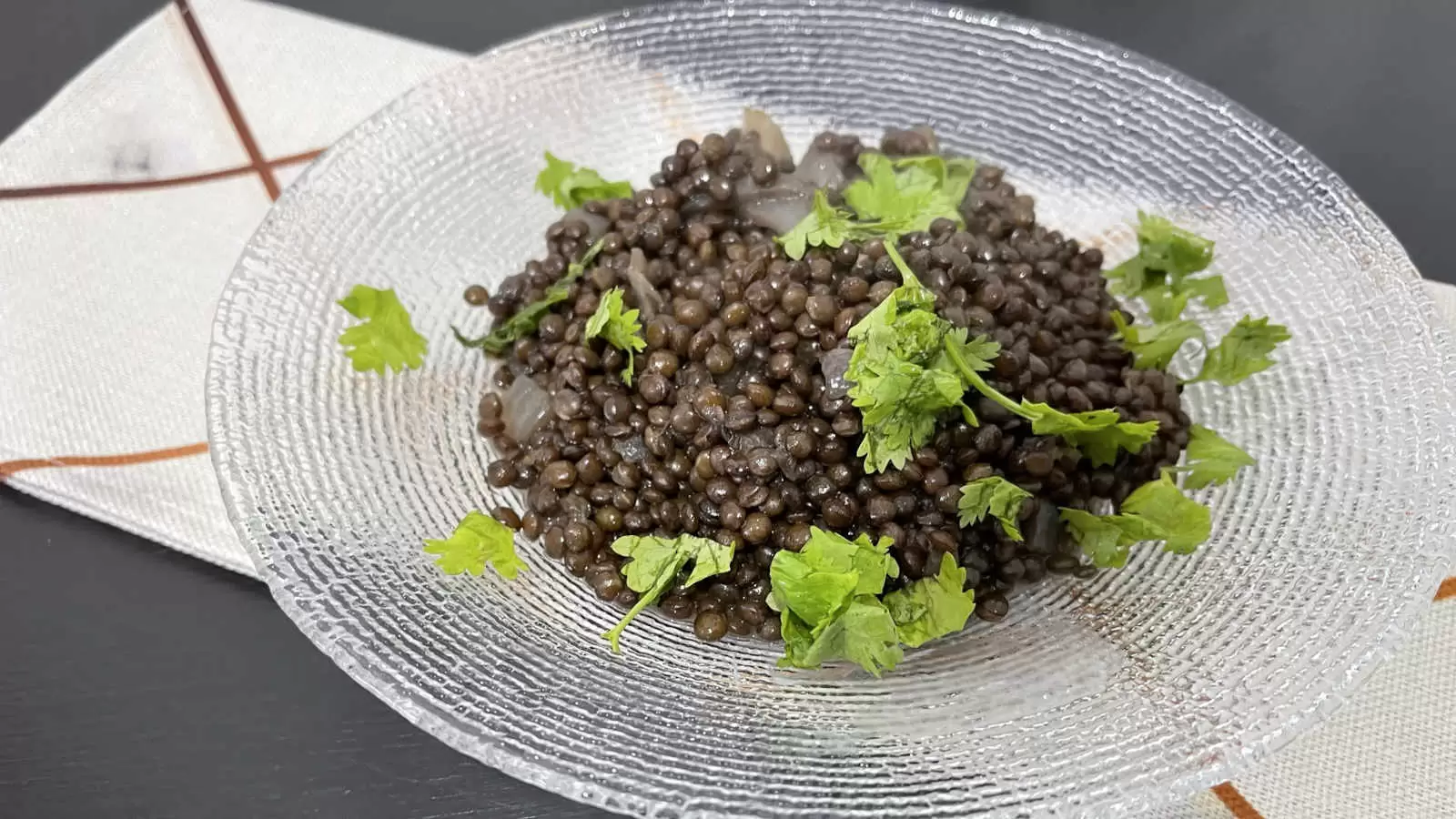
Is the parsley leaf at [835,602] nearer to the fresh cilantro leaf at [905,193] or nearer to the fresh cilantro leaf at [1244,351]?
the fresh cilantro leaf at [905,193]

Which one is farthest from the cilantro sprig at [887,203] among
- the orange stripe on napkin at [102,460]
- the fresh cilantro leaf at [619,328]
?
the orange stripe on napkin at [102,460]

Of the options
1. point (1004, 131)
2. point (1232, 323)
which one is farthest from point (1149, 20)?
point (1232, 323)

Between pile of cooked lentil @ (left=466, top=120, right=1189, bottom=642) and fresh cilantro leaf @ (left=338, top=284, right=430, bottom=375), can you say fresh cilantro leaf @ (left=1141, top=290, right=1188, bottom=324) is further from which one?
fresh cilantro leaf @ (left=338, top=284, right=430, bottom=375)

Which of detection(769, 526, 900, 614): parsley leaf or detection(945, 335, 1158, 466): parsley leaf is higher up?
detection(945, 335, 1158, 466): parsley leaf

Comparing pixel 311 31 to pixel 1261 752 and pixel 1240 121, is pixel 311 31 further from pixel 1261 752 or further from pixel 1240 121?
pixel 1261 752

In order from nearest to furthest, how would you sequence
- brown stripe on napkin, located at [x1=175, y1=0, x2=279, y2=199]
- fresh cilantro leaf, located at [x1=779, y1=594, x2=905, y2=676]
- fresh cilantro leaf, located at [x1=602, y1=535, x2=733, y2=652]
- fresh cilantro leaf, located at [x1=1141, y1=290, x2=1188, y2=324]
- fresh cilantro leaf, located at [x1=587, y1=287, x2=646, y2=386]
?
fresh cilantro leaf, located at [x1=779, y1=594, x2=905, y2=676]
fresh cilantro leaf, located at [x1=602, y1=535, x2=733, y2=652]
fresh cilantro leaf, located at [x1=587, y1=287, x2=646, y2=386]
fresh cilantro leaf, located at [x1=1141, y1=290, x2=1188, y2=324]
brown stripe on napkin, located at [x1=175, y1=0, x2=279, y2=199]

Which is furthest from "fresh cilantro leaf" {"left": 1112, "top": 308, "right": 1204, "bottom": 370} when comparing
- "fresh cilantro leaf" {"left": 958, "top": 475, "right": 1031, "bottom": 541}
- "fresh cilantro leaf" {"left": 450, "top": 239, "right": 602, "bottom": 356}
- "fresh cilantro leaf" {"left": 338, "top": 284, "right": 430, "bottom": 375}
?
"fresh cilantro leaf" {"left": 338, "top": 284, "right": 430, "bottom": 375}
